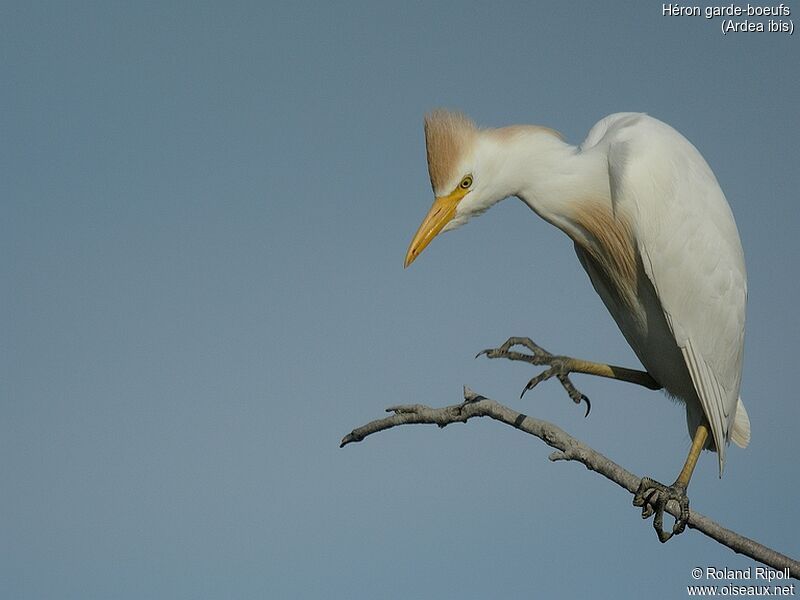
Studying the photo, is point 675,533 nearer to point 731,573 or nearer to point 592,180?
point 731,573

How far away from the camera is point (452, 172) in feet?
13.4

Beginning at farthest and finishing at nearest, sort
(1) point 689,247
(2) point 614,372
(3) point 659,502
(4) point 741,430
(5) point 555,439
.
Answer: (4) point 741,430
(2) point 614,372
(1) point 689,247
(3) point 659,502
(5) point 555,439

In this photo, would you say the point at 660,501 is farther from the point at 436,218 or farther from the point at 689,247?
the point at 436,218

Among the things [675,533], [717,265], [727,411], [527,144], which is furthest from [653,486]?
[527,144]

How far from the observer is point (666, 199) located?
4.23 meters

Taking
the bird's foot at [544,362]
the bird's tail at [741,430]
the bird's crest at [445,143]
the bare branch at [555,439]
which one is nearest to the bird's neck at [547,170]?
the bird's crest at [445,143]

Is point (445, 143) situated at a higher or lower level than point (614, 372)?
higher

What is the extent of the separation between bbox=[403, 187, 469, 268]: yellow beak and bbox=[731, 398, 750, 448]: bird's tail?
6.11 feet

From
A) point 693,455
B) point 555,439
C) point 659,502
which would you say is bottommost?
point 659,502

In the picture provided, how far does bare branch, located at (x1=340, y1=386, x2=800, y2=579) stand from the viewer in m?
3.55

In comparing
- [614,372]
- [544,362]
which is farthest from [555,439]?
[614,372]

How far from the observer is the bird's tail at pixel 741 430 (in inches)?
192

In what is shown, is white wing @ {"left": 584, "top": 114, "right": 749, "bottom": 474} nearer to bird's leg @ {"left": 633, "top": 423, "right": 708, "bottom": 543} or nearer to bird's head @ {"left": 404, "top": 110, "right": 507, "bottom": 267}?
bird's leg @ {"left": 633, "top": 423, "right": 708, "bottom": 543}

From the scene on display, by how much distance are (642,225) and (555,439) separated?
106 cm
